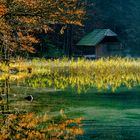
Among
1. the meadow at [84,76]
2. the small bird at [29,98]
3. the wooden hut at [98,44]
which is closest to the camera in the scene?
the small bird at [29,98]

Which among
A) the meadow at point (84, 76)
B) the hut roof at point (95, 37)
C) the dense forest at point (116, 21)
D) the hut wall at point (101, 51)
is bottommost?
the meadow at point (84, 76)

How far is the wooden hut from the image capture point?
5644 cm

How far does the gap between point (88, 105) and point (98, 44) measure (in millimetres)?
37136

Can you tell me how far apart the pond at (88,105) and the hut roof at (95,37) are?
92.6ft

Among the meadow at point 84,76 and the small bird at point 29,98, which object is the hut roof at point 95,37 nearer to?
the meadow at point 84,76

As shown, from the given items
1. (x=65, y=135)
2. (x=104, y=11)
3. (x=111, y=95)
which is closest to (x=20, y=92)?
(x=111, y=95)

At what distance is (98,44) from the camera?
57.3 meters

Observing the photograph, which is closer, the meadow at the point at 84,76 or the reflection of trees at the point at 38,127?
the reflection of trees at the point at 38,127

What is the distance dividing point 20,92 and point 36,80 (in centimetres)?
473

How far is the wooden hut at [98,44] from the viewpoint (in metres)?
56.4

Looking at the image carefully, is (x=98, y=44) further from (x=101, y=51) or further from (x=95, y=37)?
(x=101, y=51)

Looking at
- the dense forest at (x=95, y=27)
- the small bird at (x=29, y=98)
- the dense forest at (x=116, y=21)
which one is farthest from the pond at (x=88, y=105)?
the dense forest at (x=116, y=21)

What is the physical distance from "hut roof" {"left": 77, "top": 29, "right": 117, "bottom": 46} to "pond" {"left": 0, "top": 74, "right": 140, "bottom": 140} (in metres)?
28.2

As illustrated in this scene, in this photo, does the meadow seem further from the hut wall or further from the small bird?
the hut wall
